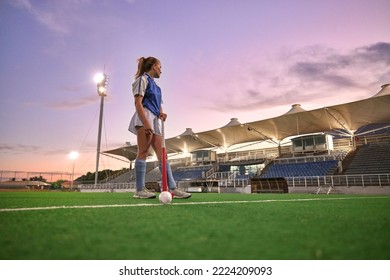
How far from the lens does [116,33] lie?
6.72 meters

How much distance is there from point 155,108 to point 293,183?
14.5 m

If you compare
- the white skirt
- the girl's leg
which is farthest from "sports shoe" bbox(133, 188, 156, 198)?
the white skirt

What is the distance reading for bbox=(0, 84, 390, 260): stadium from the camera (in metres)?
0.84

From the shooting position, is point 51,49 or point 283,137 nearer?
point 51,49

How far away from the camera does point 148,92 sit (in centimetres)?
344

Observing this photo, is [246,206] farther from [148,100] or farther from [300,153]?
[300,153]

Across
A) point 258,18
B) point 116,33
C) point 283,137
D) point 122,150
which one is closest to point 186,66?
point 116,33

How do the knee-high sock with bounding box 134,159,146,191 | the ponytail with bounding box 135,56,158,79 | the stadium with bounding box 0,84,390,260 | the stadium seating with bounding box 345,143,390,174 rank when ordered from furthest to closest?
the stadium seating with bounding box 345,143,390,174, the ponytail with bounding box 135,56,158,79, the knee-high sock with bounding box 134,159,146,191, the stadium with bounding box 0,84,390,260

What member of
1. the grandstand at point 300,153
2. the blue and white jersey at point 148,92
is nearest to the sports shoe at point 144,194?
the blue and white jersey at point 148,92

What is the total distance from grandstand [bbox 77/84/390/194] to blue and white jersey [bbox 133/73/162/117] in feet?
37.4

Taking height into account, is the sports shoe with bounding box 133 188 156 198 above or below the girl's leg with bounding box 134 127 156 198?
below

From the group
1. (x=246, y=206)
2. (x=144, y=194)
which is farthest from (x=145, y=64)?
(x=246, y=206)

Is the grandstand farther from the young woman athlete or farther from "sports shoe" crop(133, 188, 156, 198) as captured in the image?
"sports shoe" crop(133, 188, 156, 198)
